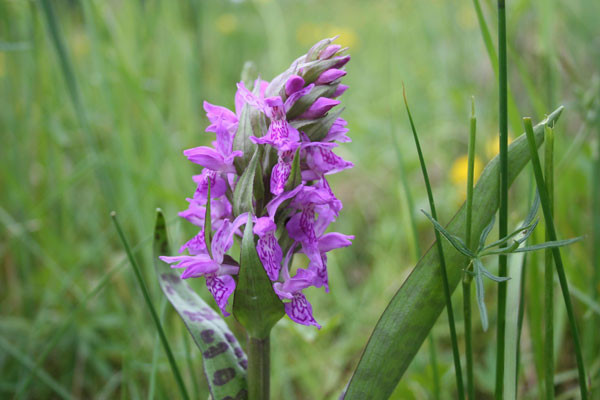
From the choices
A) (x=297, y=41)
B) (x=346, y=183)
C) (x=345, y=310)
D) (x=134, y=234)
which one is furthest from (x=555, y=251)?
(x=297, y=41)

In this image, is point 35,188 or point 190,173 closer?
point 190,173

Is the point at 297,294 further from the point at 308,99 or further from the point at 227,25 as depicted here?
the point at 227,25

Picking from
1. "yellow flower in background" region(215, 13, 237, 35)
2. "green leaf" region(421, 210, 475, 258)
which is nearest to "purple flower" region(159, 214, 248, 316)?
"green leaf" region(421, 210, 475, 258)

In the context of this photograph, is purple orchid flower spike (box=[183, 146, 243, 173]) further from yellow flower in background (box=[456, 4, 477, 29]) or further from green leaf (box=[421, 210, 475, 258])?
yellow flower in background (box=[456, 4, 477, 29])

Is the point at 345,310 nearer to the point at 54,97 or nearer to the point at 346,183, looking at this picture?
the point at 346,183

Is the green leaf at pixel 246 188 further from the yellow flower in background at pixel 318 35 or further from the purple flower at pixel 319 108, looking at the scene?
the yellow flower in background at pixel 318 35

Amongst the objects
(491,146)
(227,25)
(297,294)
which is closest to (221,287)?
(297,294)
